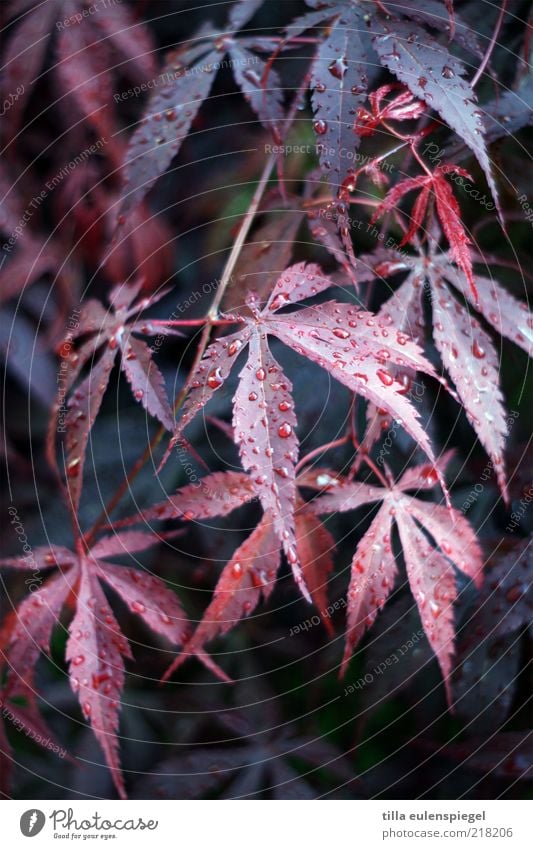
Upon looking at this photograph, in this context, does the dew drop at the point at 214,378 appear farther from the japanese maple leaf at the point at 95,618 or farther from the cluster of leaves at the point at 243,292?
the japanese maple leaf at the point at 95,618

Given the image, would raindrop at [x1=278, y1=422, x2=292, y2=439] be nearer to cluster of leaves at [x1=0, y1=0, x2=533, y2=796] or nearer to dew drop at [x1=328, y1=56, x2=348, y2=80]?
cluster of leaves at [x1=0, y1=0, x2=533, y2=796]

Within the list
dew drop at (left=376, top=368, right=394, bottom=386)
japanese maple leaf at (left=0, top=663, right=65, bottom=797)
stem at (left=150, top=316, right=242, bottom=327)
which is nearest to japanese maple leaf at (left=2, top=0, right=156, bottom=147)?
stem at (left=150, top=316, right=242, bottom=327)

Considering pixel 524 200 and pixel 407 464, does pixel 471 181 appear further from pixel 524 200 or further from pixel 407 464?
pixel 407 464

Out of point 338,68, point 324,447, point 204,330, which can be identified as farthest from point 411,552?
point 338,68

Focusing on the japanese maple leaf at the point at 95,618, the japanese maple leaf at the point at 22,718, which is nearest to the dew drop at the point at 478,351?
the japanese maple leaf at the point at 95,618

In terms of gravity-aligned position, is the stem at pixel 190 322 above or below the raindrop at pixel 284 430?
above
